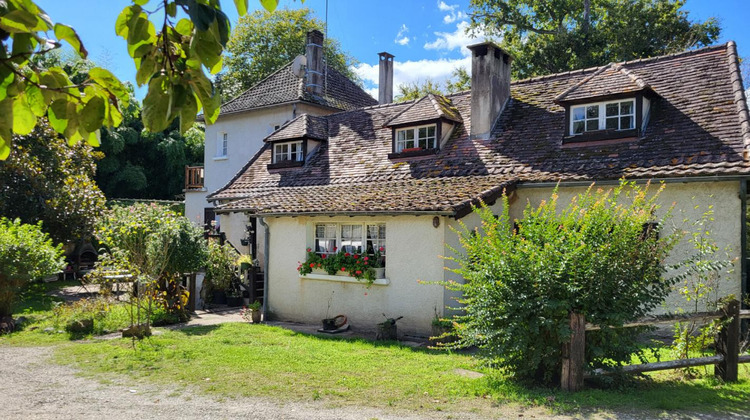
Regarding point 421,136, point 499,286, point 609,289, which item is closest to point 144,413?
point 499,286

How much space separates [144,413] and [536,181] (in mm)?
9337

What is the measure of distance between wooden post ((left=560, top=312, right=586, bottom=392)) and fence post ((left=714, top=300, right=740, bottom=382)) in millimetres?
2215

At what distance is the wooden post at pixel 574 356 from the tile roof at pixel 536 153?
14.7 feet

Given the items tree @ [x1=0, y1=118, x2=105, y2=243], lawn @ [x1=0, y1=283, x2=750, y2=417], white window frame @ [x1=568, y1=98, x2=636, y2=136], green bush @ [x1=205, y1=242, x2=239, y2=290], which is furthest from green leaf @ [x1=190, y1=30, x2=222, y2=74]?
tree @ [x1=0, y1=118, x2=105, y2=243]

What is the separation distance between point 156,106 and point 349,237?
1160 cm

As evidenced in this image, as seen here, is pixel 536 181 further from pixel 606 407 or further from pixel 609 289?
pixel 606 407

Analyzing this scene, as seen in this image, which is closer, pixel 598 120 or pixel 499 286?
Result: pixel 499 286

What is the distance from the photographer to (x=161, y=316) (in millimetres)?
13531

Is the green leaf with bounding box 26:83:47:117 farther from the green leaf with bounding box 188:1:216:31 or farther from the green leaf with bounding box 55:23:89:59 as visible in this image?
the green leaf with bounding box 188:1:216:31

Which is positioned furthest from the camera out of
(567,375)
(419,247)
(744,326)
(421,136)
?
(421,136)

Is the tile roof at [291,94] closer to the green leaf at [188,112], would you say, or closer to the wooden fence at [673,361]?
the wooden fence at [673,361]

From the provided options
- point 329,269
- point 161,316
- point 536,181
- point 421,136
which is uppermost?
point 421,136

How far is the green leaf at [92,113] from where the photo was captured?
2.35m

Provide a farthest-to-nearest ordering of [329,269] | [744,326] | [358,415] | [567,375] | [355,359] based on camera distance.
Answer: [329,269] → [744,326] → [355,359] → [567,375] → [358,415]
